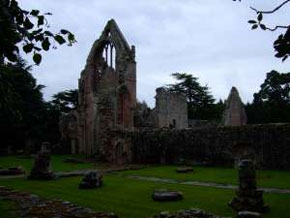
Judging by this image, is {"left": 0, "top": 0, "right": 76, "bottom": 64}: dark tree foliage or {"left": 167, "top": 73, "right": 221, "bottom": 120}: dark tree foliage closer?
{"left": 0, "top": 0, "right": 76, "bottom": 64}: dark tree foliage

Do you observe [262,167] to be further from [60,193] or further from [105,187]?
[60,193]

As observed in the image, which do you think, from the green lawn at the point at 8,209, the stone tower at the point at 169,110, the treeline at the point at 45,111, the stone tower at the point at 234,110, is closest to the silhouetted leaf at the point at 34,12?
the green lawn at the point at 8,209

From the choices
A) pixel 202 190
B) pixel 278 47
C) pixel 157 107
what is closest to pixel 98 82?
pixel 157 107

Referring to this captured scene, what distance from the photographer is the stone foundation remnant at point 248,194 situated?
9805mm

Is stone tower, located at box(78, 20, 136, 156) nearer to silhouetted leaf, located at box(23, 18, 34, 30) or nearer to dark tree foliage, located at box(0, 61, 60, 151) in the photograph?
dark tree foliage, located at box(0, 61, 60, 151)

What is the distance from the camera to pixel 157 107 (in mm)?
40594

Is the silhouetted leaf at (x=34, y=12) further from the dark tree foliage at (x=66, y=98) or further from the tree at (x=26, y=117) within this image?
the dark tree foliage at (x=66, y=98)

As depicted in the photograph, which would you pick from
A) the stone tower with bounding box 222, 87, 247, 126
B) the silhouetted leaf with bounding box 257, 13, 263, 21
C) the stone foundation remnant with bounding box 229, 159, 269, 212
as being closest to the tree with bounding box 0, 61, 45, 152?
the stone tower with bounding box 222, 87, 247, 126

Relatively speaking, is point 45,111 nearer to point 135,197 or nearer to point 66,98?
point 66,98

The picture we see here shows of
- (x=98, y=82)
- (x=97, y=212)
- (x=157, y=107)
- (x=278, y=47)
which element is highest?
(x=98, y=82)

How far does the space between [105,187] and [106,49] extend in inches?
1056

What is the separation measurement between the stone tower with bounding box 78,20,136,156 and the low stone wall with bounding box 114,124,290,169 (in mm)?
4930

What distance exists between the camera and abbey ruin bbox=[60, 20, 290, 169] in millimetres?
21734

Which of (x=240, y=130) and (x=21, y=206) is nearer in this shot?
(x=21, y=206)
